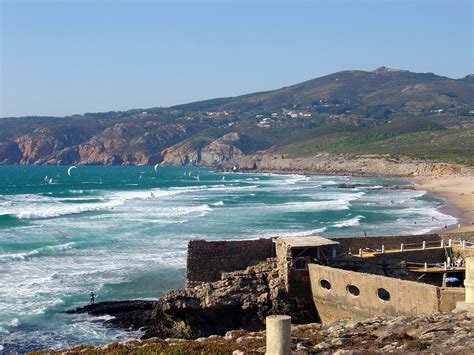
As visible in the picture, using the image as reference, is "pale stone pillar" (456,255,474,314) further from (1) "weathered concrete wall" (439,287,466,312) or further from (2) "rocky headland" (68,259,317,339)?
(2) "rocky headland" (68,259,317,339)

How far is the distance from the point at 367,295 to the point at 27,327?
1032 cm

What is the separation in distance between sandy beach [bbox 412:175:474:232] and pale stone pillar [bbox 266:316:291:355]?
3274cm

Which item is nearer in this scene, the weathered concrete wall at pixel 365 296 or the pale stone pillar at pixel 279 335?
the pale stone pillar at pixel 279 335

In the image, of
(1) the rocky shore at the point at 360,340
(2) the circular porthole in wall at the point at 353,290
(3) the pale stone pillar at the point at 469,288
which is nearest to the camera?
(1) the rocky shore at the point at 360,340

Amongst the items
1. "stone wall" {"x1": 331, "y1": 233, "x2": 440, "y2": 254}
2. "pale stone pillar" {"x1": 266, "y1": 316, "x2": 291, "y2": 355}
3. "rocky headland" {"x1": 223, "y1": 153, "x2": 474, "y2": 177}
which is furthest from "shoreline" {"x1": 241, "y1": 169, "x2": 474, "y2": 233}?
"pale stone pillar" {"x1": 266, "y1": 316, "x2": 291, "y2": 355}

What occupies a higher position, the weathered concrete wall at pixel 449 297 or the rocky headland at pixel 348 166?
the rocky headland at pixel 348 166

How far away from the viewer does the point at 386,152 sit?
124875 millimetres

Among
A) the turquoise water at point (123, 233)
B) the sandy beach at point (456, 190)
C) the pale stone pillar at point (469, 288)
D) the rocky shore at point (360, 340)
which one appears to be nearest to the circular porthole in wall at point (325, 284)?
the rocky shore at point (360, 340)

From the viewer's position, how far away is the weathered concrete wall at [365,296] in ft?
53.6

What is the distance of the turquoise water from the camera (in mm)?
22656

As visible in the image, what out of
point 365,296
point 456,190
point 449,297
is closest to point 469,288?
point 449,297

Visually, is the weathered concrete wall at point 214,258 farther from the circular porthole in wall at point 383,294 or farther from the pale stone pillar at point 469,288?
the pale stone pillar at point 469,288

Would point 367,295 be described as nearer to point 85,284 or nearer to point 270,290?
point 270,290

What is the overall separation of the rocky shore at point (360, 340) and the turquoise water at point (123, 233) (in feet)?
19.2
